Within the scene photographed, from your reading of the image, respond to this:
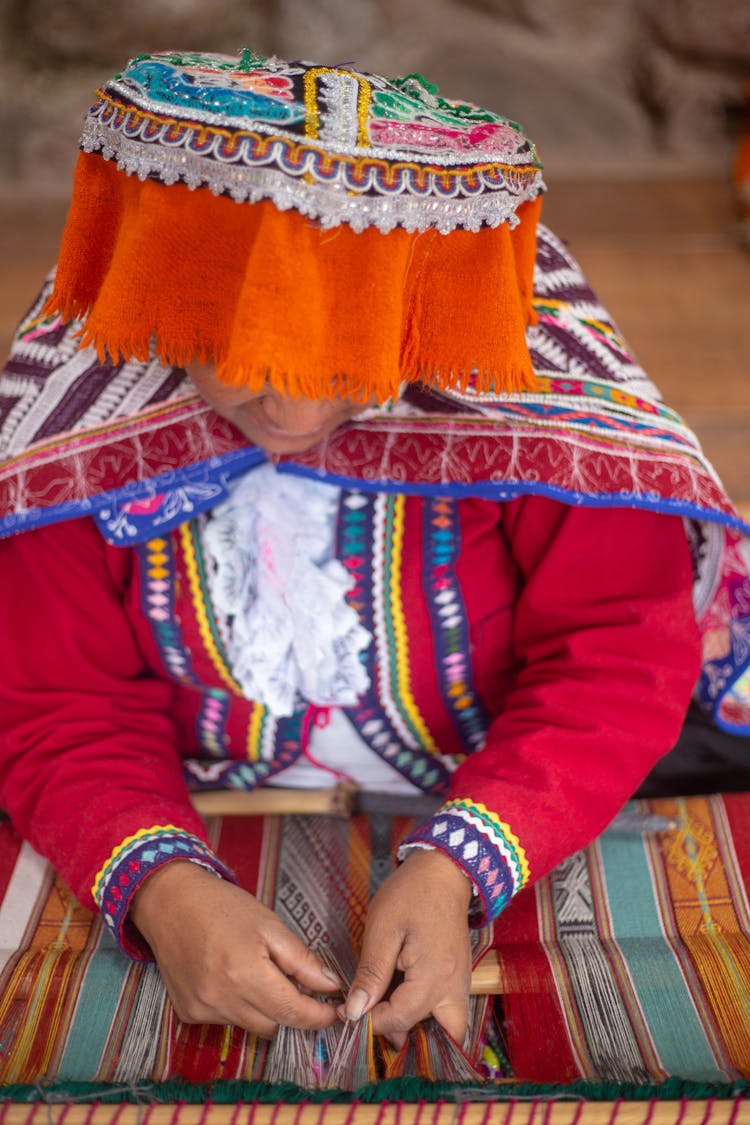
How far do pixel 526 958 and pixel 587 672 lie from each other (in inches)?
12.1

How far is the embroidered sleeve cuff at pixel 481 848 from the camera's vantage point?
114 cm

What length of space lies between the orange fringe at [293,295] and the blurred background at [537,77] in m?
2.19

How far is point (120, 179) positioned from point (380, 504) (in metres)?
0.45

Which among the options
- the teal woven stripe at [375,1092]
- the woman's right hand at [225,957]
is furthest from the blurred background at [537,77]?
the teal woven stripe at [375,1092]

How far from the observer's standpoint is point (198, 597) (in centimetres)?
126

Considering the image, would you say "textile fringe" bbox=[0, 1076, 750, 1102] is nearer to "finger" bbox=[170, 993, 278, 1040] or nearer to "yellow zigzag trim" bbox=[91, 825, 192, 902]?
"finger" bbox=[170, 993, 278, 1040]

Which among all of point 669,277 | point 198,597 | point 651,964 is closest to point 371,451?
point 198,597

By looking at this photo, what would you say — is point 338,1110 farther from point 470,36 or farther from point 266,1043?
point 470,36

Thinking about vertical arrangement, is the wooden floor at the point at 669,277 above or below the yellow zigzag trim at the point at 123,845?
below

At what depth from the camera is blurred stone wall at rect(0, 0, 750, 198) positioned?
11.0 feet

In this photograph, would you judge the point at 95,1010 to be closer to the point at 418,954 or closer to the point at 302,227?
the point at 418,954

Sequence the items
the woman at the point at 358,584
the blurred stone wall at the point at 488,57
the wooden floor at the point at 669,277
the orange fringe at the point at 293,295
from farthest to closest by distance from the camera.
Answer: the blurred stone wall at the point at 488,57
the wooden floor at the point at 669,277
the woman at the point at 358,584
the orange fringe at the point at 293,295

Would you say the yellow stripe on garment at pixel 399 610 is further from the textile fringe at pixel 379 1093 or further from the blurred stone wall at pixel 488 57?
the blurred stone wall at pixel 488 57

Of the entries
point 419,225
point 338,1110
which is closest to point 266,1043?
point 338,1110
